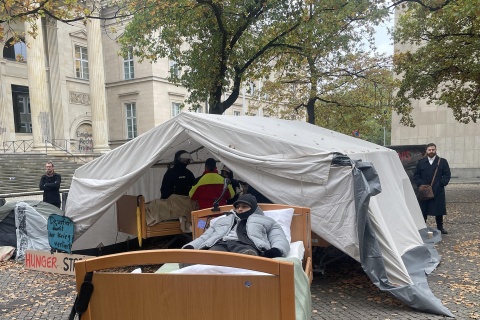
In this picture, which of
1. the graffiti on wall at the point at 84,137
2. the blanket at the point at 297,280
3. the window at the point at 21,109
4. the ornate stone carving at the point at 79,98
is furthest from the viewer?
the graffiti on wall at the point at 84,137

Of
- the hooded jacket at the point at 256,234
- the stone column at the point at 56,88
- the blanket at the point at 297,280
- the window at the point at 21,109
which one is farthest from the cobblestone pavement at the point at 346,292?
the window at the point at 21,109

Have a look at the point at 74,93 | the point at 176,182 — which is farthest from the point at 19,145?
the point at 176,182

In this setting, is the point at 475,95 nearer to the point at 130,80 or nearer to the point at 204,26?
the point at 204,26

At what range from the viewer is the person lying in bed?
12.6 ft

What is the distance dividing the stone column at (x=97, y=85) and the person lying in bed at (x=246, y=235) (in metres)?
26.0

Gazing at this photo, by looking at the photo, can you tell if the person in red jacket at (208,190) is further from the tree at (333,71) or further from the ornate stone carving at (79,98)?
the ornate stone carving at (79,98)

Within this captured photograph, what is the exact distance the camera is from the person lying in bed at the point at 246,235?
12.6 feet

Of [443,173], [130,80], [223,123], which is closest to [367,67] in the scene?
[443,173]

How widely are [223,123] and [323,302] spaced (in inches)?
111

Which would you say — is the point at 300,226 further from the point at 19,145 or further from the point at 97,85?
the point at 19,145

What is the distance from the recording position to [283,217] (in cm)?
480

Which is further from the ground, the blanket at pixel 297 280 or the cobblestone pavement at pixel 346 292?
the blanket at pixel 297 280

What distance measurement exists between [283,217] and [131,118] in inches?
1234

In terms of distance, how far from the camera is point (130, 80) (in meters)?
32.9
